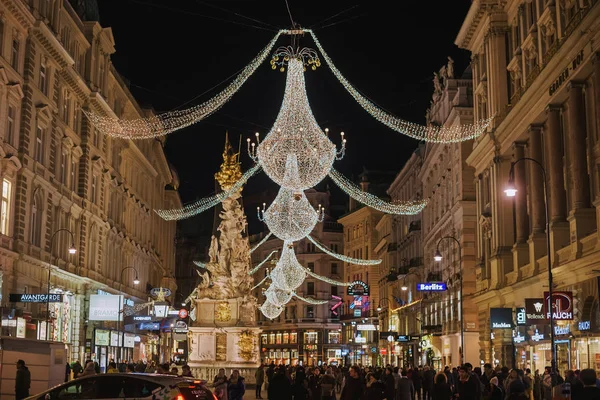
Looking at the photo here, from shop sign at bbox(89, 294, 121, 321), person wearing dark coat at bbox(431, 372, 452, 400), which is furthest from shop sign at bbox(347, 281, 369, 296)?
person wearing dark coat at bbox(431, 372, 452, 400)

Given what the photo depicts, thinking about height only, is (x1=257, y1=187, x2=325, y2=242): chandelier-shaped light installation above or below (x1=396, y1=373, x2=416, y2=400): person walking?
above

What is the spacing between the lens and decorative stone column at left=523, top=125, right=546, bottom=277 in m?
39.8

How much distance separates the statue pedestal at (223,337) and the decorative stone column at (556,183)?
71.6ft

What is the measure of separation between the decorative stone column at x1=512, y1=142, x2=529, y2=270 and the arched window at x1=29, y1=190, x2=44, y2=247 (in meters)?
23.8

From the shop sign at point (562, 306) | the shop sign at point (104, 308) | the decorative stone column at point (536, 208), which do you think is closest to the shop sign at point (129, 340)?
the shop sign at point (104, 308)

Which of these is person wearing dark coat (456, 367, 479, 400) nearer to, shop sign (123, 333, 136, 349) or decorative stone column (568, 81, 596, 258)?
decorative stone column (568, 81, 596, 258)

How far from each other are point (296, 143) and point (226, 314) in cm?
2337

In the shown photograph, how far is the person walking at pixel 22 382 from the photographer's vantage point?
24.1 metres

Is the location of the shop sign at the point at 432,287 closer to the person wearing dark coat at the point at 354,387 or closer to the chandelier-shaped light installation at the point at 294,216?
the chandelier-shaped light installation at the point at 294,216

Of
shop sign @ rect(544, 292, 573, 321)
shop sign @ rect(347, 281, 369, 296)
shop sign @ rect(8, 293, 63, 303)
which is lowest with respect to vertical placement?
shop sign @ rect(544, 292, 573, 321)

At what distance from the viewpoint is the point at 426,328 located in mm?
66375

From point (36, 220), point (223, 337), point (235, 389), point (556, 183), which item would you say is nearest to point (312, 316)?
point (223, 337)

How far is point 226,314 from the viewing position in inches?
2096

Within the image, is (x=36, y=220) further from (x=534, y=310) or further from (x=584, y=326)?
(x=584, y=326)
